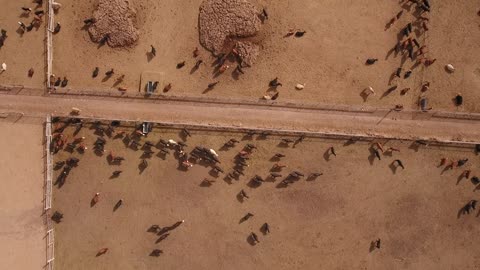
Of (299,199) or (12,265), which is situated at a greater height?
(299,199)

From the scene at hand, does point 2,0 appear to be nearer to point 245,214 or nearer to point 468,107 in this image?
point 245,214

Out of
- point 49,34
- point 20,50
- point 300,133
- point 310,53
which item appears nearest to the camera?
point 300,133

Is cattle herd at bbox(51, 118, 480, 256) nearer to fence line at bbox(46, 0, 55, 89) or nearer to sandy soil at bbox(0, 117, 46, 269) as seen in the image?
sandy soil at bbox(0, 117, 46, 269)

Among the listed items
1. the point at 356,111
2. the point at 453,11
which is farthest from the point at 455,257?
the point at 453,11

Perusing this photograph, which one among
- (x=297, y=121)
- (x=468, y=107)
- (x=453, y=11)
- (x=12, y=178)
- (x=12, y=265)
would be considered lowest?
(x=12, y=265)

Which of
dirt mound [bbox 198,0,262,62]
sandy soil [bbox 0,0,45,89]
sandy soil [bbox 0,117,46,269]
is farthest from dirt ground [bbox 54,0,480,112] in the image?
sandy soil [bbox 0,117,46,269]

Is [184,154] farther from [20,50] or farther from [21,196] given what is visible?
[20,50]

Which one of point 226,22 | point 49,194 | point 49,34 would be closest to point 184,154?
point 226,22
